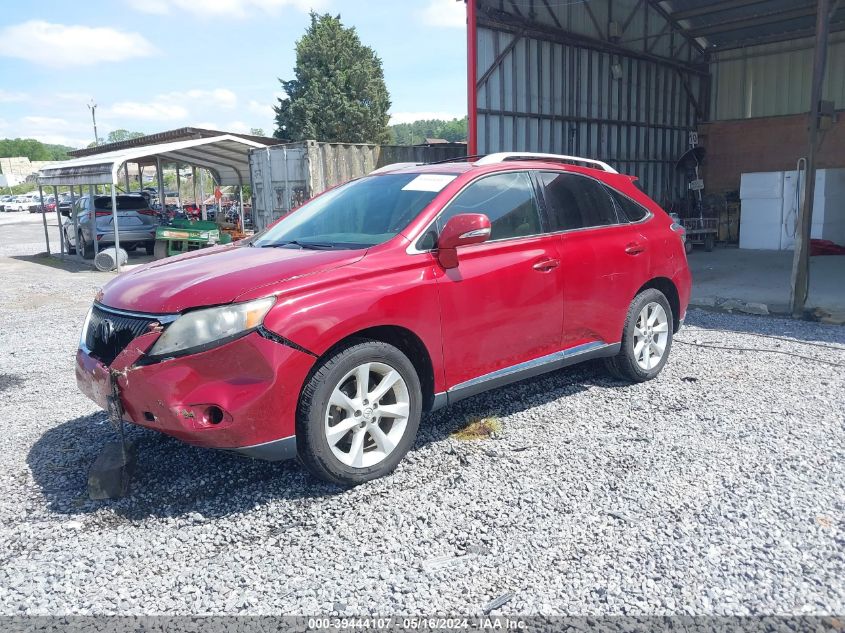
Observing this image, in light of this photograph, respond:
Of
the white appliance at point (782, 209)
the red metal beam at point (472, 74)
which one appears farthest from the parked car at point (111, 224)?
the white appliance at point (782, 209)

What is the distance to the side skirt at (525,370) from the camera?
393 cm

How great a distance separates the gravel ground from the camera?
105 inches

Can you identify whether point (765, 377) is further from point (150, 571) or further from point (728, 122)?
point (728, 122)

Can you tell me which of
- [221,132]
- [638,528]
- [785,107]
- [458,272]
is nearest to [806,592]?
[638,528]

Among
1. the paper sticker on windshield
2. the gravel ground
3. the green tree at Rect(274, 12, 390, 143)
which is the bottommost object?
the gravel ground

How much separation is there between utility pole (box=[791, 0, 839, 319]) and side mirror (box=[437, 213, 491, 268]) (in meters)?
5.93

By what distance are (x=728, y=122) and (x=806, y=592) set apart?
1936 centimetres

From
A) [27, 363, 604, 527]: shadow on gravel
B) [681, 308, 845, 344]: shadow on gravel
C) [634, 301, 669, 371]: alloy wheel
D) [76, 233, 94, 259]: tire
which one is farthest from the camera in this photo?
[76, 233, 94, 259]: tire

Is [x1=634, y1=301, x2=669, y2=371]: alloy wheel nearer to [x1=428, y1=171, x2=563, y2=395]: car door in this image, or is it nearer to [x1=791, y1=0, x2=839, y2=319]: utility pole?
[x1=428, y1=171, x2=563, y2=395]: car door

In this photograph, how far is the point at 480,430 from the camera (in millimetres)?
4359

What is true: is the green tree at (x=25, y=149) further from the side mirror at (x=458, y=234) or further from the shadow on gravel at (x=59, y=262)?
the side mirror at (x=458, y=234)

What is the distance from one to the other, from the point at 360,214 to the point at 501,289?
3.32 ft

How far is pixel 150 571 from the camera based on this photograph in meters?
2.87

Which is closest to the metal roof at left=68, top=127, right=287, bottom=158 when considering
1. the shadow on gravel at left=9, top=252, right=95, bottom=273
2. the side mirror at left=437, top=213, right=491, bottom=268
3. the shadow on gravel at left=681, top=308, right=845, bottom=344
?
the shadow on gravel at left=9, top=252, right=95, bottom=273
